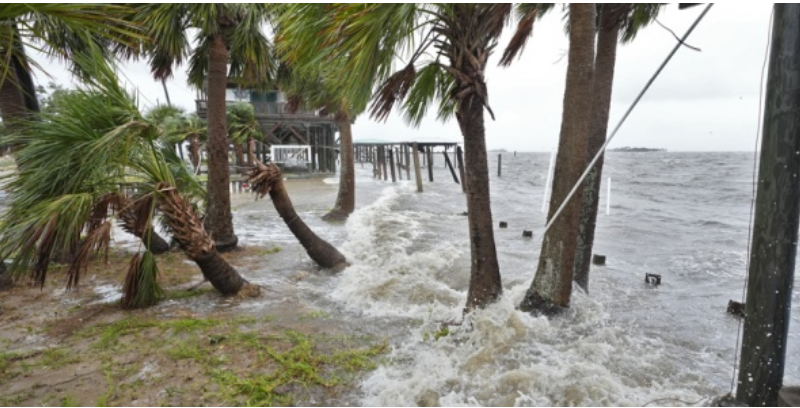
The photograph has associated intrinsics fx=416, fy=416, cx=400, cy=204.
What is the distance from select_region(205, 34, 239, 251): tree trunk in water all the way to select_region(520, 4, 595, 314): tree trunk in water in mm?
5817

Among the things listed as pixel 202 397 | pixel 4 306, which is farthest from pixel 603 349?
pixel 4 306

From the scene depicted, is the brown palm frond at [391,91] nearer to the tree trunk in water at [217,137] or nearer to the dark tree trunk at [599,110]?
the dark tree trunk at [599,110]

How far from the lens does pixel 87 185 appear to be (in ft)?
12.9

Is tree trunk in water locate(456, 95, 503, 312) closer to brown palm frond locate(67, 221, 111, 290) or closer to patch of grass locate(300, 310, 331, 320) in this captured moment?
patch of grass locate(300, 310, 331, 320)

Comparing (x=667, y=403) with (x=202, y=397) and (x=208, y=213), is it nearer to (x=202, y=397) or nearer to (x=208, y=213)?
(x=202, y=397)

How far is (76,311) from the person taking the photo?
4.86 meters

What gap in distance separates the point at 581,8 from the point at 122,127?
4.57 m

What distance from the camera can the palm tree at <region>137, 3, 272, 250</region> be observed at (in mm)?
6988

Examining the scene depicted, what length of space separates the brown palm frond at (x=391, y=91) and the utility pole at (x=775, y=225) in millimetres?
2744

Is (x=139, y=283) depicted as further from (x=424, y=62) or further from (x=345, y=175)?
(x=345, y=175)

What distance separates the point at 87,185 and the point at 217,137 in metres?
3.84

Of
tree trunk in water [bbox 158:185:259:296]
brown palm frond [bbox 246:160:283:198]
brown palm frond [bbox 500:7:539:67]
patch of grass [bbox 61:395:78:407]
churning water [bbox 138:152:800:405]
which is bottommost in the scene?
churning water [bbox 138:152:800:405]

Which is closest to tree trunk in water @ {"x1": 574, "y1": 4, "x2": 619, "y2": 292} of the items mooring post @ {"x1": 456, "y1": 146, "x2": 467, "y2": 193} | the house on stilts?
mooring post @ {"x1": 456, "y1": 146, "x2": 467, "y2": 193}

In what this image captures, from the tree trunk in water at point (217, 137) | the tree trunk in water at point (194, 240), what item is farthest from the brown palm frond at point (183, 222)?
the tree trunk in water at point (217, 137)
